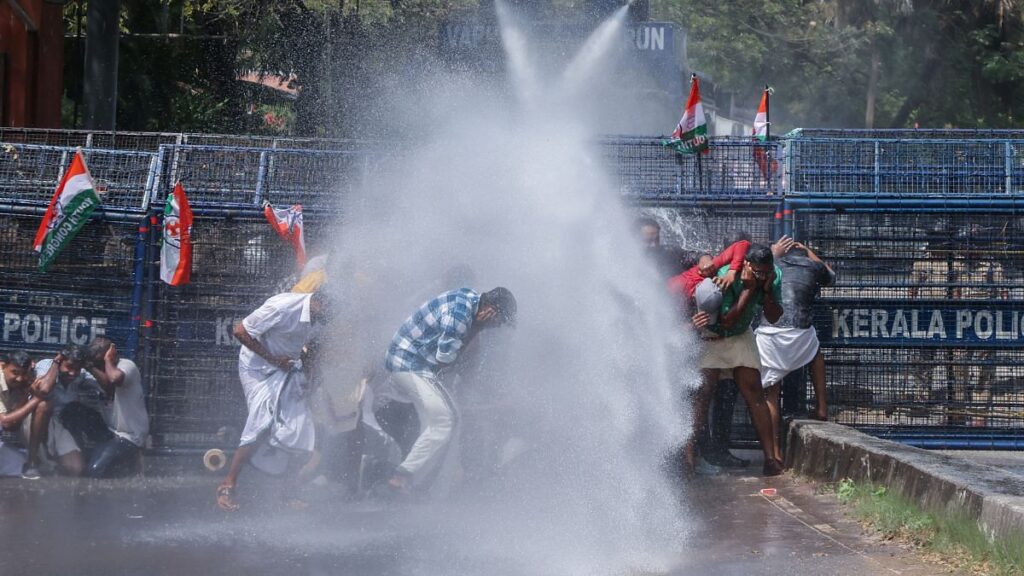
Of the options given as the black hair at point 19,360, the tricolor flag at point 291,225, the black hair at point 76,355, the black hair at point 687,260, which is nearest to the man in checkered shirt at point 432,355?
the tricolor flag at point 291,225

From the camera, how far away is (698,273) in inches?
338

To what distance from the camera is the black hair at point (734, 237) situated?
8.88 m

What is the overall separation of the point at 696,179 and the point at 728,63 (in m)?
25.0

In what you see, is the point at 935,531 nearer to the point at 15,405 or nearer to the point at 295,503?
the point at 295,503

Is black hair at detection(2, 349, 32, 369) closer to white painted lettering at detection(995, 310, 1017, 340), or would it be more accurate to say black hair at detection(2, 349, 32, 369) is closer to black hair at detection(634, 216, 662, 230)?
black hair at detection(634, 216, 662, 230)

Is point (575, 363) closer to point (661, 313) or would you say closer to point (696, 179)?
point (661, 313)

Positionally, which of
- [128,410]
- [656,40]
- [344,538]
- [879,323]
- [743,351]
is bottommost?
[344,538]

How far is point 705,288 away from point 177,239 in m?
3.83

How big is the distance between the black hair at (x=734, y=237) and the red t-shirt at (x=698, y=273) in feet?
0.84

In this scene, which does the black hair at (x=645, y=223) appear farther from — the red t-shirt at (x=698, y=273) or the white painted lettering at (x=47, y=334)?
the white painted lettering at (x=47, y=334)

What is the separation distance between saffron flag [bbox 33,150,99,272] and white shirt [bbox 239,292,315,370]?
1.69m

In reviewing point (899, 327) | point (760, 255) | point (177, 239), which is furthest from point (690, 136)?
point (177, 239)

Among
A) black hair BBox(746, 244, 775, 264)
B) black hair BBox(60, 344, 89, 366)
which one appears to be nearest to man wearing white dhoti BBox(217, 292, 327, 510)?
black hair BBox(60, 344, 89, 366)

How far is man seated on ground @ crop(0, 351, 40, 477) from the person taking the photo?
28.3 ft
